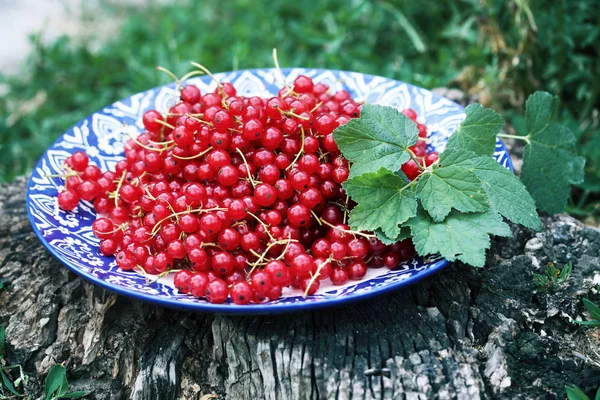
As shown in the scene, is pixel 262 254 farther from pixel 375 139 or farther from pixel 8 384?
pixel 8 384

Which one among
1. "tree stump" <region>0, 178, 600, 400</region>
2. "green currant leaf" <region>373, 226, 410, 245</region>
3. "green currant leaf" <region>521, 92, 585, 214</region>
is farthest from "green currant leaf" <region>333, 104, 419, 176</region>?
"green currant leaf" <region>521, 92, 585, 214</region>

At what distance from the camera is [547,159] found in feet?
5.58

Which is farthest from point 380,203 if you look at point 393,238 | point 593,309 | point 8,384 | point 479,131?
point 8,384

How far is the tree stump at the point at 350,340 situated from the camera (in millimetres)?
1286

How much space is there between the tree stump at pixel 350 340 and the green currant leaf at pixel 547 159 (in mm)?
102

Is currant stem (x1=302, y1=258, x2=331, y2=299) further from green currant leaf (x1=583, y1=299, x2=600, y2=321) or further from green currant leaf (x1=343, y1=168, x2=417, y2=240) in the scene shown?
green currant leaf (x1=583, y1=299, x2=600, y2=321)

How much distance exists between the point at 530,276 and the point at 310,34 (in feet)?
5.88

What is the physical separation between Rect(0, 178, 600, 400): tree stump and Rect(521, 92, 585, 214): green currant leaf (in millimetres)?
102

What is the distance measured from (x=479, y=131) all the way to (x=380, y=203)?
1.29 ft

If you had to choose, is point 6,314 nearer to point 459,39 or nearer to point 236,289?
point 236,289

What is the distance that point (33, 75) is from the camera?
3.14 metres

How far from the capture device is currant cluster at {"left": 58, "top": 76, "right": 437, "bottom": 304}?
1.36m

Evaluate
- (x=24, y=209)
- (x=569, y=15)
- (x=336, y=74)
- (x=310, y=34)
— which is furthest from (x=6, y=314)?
(x=569, y=15)

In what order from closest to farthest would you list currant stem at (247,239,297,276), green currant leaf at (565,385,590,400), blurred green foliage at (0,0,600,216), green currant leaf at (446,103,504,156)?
green currant leaf at (565,385,590,400) → currant stem at (247,239,297,276) → green currant leaf at (446,103,504,156) → blurred green foliage at (0,0,600,216)
